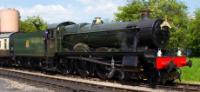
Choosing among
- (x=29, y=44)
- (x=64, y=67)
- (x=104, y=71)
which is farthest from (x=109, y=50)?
(x=29, y=44)

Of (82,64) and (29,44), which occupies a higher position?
(29,44)

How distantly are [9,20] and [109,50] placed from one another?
36.5m

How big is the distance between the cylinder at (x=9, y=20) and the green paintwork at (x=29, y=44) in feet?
74.5

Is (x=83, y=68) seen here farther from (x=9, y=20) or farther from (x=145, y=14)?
(x=9, y=20)

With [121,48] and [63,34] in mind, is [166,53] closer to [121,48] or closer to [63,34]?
[121,48]

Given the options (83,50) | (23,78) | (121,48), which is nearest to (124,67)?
(121,48)

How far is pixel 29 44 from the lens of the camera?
89.6 feet

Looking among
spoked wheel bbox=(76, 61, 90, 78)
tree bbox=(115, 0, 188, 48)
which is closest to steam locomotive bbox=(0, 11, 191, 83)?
spoked wheel bbox=(76, 61, 90, 78)

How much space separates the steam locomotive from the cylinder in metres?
27.8

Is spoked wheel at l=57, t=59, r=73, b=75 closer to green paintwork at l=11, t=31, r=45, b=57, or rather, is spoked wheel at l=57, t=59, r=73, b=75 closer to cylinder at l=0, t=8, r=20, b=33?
green paintwork at l=11, t=31, r=45, b=57

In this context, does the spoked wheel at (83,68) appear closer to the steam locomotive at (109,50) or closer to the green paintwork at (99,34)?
the steam locomotive at (109,50)

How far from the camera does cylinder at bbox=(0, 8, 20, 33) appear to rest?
5338 cm

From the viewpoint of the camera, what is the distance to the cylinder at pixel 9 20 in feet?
175

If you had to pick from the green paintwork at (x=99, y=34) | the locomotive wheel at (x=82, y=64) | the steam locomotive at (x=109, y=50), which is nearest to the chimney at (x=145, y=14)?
the steam locomotive at (x=109, y=50)
